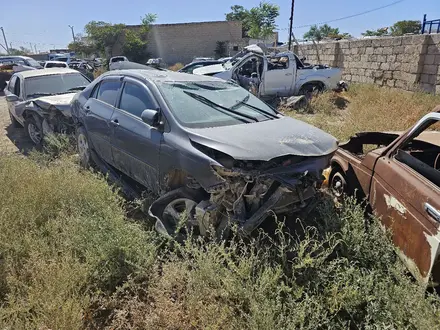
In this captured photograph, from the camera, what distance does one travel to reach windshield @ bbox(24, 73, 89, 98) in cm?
742

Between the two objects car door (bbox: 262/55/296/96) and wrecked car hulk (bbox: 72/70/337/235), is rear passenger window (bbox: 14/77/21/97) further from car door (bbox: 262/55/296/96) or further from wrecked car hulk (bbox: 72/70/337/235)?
car door (bbox: 262/55/296/96)

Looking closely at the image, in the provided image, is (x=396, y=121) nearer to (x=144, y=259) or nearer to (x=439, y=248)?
(x=439, y=248)

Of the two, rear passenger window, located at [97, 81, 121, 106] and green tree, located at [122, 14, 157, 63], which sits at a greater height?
green tree, located at [122, 14, 157, 63]

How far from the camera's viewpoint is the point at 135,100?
411 cm

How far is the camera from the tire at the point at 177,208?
326 cm

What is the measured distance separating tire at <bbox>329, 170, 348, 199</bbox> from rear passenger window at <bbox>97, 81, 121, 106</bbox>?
324 centimetres

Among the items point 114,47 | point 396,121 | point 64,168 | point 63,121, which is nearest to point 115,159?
point 64,168

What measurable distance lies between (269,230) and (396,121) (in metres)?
5.75

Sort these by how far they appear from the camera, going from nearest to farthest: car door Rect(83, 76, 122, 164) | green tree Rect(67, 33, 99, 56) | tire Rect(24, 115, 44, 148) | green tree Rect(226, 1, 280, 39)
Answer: car door Rect(83, 76, 122, 164)
tire Rect(24, 115, 44, 148)
green tree Rect(226, 1, 280, 39)
green tree Rect(67, 33, 99, 56)

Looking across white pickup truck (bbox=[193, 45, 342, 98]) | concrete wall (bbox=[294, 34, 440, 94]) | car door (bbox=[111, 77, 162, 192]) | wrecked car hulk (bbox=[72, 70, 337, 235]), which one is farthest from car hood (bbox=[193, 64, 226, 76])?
car door (bbox=[111, 77, 162, 192])

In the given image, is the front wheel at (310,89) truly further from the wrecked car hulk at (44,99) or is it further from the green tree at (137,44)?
the green tree at (137,44)

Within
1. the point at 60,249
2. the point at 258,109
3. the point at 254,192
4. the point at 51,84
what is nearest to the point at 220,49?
the point at 51,84

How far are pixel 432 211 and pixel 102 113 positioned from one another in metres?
4.16

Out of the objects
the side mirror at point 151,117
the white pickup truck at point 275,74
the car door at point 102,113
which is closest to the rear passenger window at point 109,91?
the car door at point 102,113
